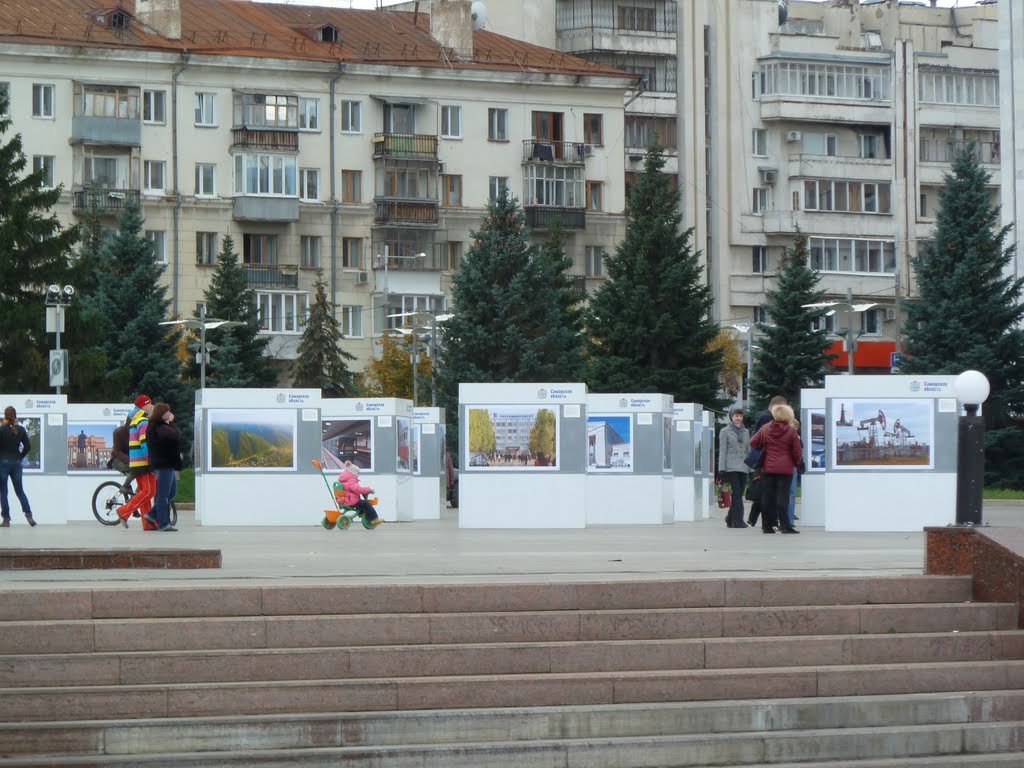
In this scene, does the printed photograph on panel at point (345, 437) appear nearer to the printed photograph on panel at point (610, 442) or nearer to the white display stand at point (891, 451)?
the printed photograph on panel at point (610, 442)

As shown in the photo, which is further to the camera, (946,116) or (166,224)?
(946,116)

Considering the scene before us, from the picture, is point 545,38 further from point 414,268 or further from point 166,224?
point 166,224

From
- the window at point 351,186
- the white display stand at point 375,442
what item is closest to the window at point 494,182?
the window at point 351,186

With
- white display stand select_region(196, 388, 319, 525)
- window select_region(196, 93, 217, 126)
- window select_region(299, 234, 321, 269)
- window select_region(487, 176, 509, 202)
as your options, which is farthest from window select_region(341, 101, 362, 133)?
white display stand select_region(196, 388, 319, 525)

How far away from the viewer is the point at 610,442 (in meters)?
31.8

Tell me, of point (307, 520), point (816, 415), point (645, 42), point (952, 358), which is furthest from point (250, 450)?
point (645, 42)

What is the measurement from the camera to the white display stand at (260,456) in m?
30.2

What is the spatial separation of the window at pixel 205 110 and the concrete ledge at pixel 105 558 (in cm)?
6605

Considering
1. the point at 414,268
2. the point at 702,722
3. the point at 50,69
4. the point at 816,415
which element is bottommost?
the point at 702,722

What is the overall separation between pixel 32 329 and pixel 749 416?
20.4 metres

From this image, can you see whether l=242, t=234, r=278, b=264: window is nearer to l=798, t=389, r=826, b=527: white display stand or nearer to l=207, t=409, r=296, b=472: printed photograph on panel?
l=207, t=409, r=296, b=472: printed photograph on panel

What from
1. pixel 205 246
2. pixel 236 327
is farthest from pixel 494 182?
pixel 236 327

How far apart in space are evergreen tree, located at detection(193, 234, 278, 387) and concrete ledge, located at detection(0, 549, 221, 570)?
54.4 meters

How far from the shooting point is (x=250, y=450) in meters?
30.6
